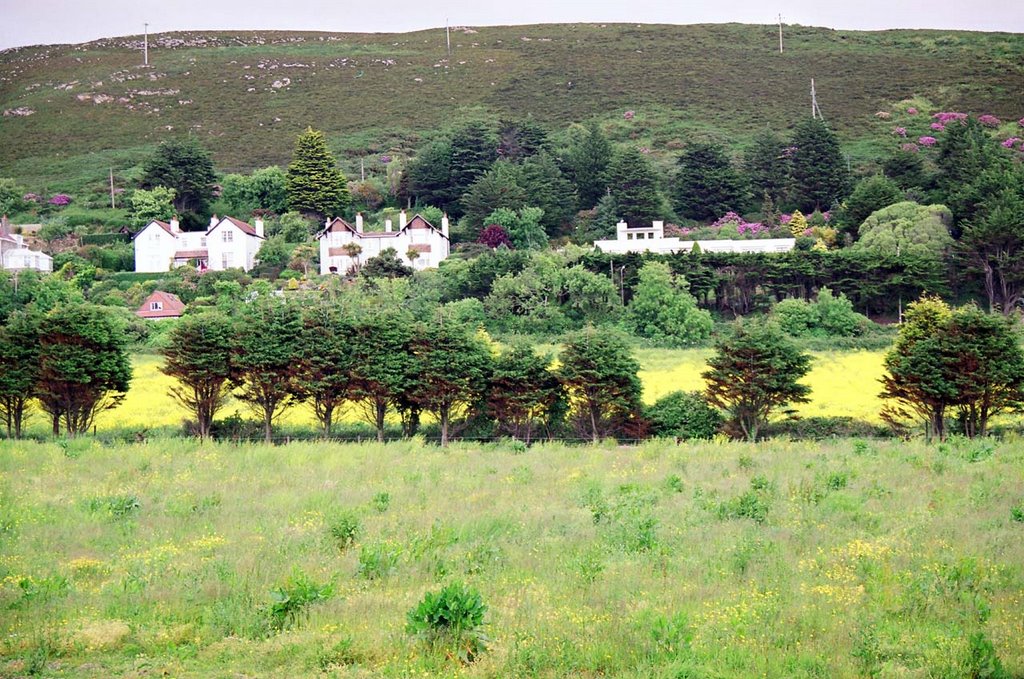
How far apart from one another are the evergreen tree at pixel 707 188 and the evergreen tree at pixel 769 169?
9.64 ft

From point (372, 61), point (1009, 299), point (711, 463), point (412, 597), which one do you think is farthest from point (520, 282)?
point (372, 61)

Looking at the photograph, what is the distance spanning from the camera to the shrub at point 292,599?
13.3m

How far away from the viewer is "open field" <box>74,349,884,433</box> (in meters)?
40.0

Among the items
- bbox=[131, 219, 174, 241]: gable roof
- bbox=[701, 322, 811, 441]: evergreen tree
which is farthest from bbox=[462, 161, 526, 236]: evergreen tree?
bbox=[701, 322, 811, 441]: evergreen tree

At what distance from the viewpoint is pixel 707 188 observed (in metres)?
84.7

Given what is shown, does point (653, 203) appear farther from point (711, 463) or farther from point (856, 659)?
point (856, 659)

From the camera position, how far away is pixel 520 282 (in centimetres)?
6003

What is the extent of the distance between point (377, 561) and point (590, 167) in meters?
73.9

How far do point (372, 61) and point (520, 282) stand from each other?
9987 centimetres

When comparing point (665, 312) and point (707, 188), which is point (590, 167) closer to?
point (707, 188)

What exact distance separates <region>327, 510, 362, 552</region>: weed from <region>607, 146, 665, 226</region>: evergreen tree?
205ft

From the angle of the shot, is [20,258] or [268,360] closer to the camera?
[268,360]

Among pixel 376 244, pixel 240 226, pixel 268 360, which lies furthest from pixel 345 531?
pixel 240 226

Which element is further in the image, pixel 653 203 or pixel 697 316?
pixel 653 203
